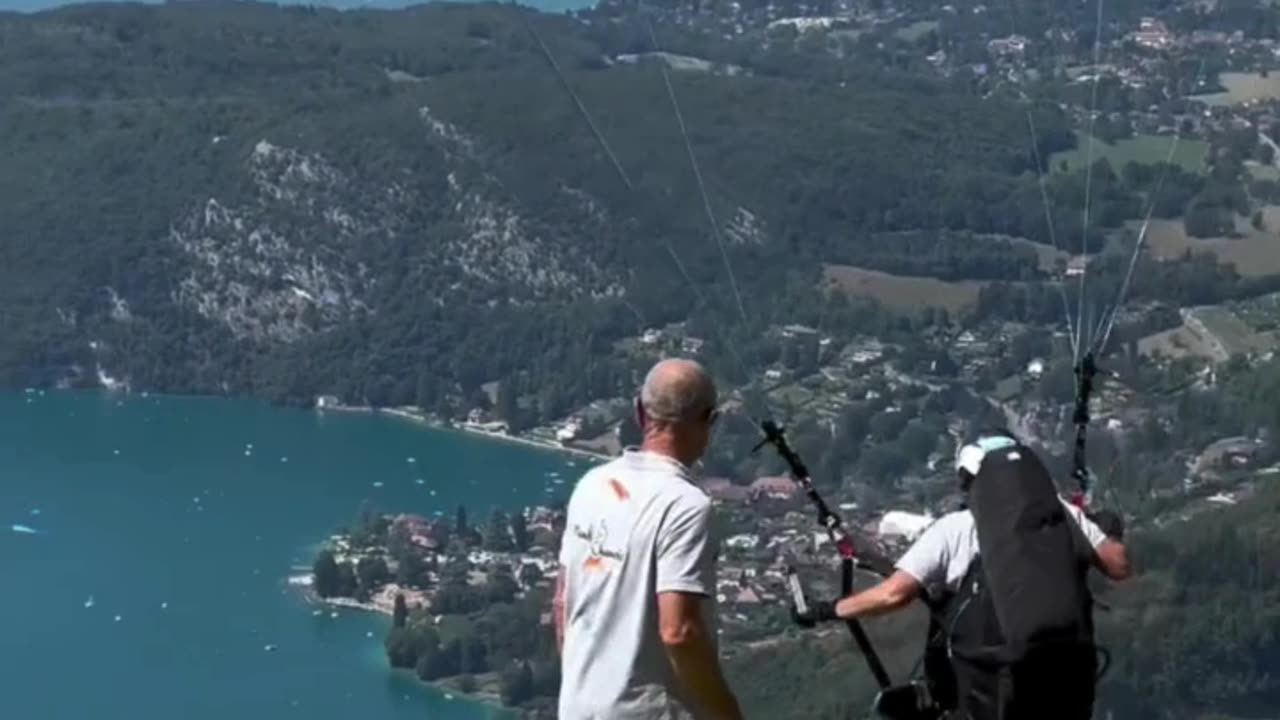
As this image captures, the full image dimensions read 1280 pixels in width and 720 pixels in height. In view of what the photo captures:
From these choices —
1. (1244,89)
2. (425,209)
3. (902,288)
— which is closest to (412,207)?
(425,209)

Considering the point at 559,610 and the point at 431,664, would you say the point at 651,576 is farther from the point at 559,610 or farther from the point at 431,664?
the point at 431,664

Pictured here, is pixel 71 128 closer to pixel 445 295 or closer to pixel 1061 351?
pixel 445 295

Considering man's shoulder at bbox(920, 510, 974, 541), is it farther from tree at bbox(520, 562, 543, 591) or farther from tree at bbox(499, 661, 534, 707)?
tree at bbox(520, 562, 543, 591)

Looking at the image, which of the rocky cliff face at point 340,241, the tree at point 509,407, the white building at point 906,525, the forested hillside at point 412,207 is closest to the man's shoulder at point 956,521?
the white building at point 906,525

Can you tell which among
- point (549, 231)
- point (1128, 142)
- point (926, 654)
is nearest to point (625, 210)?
point (549, 231)

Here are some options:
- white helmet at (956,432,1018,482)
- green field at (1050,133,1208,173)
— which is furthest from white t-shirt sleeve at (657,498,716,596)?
green field at (1050,133,1208,173)

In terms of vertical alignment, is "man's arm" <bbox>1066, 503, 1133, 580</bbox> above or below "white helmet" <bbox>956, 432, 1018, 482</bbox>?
below
